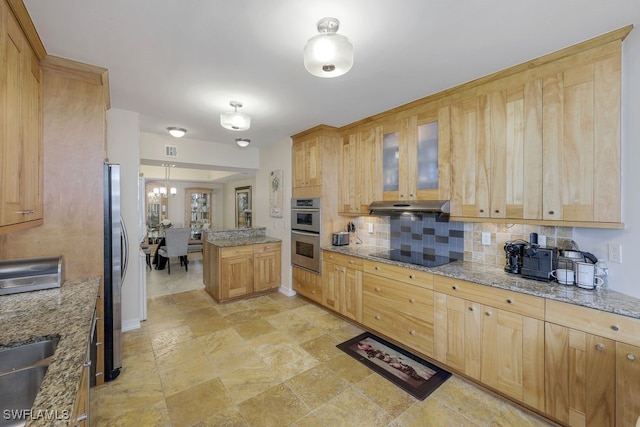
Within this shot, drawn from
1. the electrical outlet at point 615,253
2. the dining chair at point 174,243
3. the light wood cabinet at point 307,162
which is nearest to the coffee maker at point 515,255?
the electrical outlet at point 615,253

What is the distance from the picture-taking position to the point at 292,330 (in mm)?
3197

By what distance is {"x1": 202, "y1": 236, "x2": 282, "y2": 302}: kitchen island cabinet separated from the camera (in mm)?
Answer: 4047

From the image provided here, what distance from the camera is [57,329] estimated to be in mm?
1312

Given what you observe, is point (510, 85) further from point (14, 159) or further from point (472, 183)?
point (14, 159)

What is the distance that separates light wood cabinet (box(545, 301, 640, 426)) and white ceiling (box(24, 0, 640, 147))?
1.77 metres

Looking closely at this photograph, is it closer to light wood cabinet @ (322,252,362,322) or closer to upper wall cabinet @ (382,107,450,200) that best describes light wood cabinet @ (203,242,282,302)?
light wood cabinet @ (322,252,362,322)

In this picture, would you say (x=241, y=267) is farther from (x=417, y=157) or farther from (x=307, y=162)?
(x=417, y=157)

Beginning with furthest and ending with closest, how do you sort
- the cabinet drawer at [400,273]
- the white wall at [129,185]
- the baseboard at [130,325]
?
the baseboard at [130,325], the white wall at [129,185], the cabinet drawer at [400,273]

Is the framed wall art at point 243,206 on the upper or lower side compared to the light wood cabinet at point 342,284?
upper

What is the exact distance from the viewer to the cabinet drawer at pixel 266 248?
4352mm

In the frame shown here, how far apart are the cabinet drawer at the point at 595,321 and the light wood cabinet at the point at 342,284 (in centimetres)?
179

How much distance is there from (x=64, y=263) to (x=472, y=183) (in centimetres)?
343

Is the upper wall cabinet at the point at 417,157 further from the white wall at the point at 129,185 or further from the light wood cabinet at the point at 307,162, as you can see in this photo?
the white wall at the point at 129,185

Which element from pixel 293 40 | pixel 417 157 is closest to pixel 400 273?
pixel 417 157
